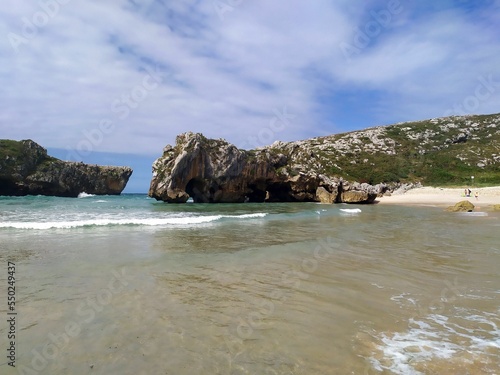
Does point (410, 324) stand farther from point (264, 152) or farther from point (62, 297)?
point (264, 152)

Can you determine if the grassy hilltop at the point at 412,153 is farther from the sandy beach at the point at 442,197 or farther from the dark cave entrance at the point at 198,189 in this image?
the dark cave entrance at the point at 198,189

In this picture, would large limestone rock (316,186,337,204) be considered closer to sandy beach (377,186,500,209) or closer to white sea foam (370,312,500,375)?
sandy beach (377,186,500,209)

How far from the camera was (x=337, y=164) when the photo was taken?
234 ft

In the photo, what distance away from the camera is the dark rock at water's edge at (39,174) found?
6625 cm

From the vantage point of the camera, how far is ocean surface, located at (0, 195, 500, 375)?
397 cm

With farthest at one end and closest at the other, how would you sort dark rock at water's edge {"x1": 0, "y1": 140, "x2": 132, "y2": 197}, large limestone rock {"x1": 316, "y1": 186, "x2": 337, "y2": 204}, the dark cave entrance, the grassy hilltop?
1. the grassy hilltop
2. dark rock at water's edge {"x1": 0, "y1": 140, "x2": 132, "y2": 197}
3. large limestone rock {"x1": 316, "y1": 186, "x2": 337, "y2": 204}
4. the dark cave entrance

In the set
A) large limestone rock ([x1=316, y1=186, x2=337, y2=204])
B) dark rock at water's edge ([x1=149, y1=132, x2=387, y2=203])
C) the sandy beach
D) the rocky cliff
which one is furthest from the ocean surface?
the sandy beach

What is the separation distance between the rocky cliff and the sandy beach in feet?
16.3

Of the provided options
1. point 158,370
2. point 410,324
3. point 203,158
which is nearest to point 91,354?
point 158,370

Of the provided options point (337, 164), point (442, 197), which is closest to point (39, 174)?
point (337, 164)

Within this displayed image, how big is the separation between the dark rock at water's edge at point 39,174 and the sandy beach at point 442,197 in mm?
73534

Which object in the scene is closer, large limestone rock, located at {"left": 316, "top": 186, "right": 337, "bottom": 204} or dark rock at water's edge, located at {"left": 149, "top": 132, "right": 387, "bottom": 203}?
dark rock at water's edge, located at {"left": 149, "top": 132, "right": 387, "bottom": 203}

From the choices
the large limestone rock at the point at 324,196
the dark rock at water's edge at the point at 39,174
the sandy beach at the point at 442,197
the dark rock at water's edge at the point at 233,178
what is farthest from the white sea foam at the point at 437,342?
the dark rock at water's edge at the point at 39,174

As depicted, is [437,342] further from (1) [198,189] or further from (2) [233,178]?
(1) [198,189]
